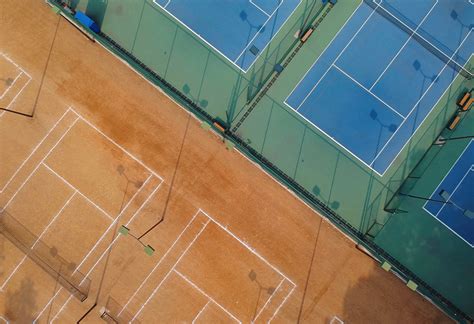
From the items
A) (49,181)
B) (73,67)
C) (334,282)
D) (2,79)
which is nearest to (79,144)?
(49,181)

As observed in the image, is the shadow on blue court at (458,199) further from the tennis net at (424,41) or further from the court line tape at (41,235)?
the court line tape at (41,235)

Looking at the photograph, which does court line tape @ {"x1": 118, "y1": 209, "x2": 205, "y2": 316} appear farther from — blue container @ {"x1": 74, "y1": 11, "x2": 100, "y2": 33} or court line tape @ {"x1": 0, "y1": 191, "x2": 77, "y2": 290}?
blue container @ {"x1": 74, "y1": 11, "x2": 100, "y2": 33}

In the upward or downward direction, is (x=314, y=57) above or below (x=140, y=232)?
above

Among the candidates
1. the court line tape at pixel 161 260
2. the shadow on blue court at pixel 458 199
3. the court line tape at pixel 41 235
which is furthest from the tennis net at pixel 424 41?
the court line tape at pixel 41 235

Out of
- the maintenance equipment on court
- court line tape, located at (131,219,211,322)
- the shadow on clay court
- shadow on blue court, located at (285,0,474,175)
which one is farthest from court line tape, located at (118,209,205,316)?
shadow on blue court, located at (285,0,474,175)

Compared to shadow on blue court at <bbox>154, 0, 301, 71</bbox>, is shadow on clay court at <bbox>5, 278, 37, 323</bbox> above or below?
below

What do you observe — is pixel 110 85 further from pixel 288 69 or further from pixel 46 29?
pixel 288 69
